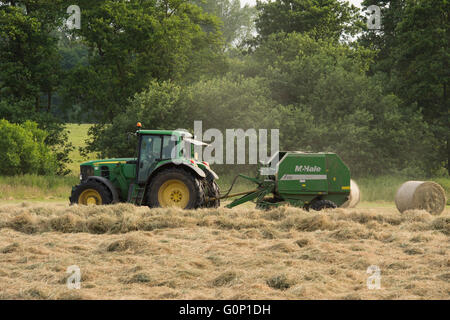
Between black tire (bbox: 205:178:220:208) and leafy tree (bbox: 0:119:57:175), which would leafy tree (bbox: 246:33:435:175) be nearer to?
leafy tree (bbox: 0:119:57:175)

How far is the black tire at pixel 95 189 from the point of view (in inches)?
490

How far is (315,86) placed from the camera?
2686 centimetres

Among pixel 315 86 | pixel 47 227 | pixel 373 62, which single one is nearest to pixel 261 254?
pixel 47 227

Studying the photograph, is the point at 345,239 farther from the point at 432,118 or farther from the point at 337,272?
the point at 432,118

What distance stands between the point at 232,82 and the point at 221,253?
64.3ft

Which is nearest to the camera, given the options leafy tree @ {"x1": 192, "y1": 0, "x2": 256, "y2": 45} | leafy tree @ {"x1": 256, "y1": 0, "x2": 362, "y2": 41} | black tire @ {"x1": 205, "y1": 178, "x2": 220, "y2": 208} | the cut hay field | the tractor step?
the cut hay field

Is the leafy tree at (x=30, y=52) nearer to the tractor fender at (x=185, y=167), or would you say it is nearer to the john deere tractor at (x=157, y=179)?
the john deere tractor at (x=157, y=179)

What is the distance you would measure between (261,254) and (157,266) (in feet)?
5.31

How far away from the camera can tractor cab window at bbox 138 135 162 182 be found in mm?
12453

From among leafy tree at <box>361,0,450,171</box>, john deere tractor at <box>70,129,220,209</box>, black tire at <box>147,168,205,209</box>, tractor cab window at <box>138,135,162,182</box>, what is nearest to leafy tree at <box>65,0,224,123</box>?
leafy tree at <box>361,0,450,171</box>

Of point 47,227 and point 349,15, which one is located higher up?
point 349,15

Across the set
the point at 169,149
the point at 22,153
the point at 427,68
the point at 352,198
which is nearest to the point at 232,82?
the point at 427,68

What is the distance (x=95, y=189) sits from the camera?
12.5 metres

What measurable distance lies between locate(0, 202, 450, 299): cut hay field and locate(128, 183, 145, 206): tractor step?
3.11 ft
